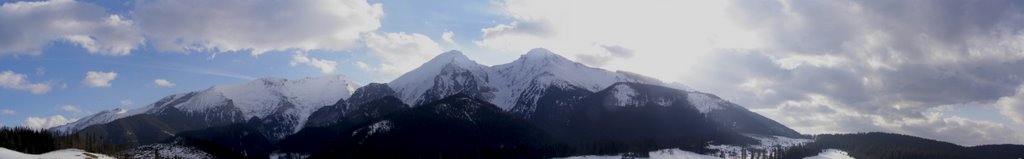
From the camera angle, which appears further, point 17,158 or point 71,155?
point 71,155

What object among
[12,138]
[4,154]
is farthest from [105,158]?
[12,138]

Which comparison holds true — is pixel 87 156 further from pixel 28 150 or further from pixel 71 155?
pixel 28 150

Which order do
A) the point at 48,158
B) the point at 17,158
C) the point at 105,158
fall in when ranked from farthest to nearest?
→ 1. the point at 105,158
2. the point at 48,158
3. the point at 17,158

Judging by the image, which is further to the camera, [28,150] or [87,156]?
[28,150]

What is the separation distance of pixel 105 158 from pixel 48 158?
13022mm

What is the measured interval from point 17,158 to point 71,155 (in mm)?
44811

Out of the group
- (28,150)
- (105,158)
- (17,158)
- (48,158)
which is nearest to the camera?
(17,158)

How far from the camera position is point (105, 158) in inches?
6383

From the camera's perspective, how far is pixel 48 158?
150 m

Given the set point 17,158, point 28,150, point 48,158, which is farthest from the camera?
point 28,150

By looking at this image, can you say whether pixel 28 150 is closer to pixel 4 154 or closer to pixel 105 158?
pixel 105 158

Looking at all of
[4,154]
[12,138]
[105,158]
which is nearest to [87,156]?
[105,158]

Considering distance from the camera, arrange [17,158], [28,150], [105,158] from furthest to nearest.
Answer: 1. [28,150]
2. [105,158]
3. [17,158]

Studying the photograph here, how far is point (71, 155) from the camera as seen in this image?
166 metres
